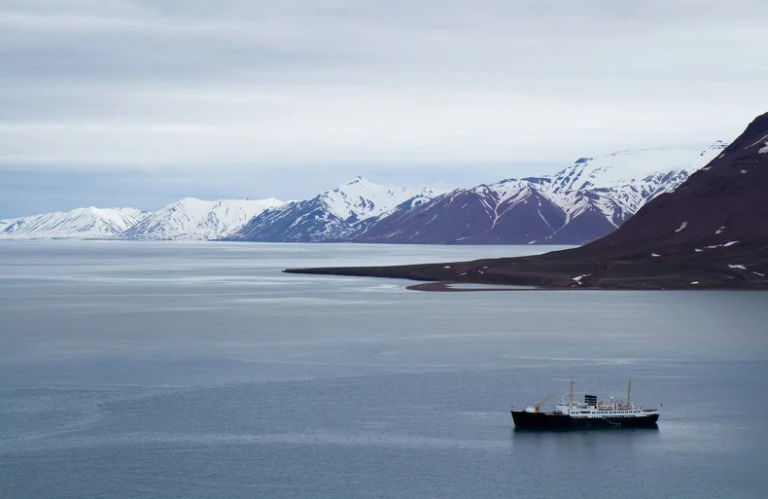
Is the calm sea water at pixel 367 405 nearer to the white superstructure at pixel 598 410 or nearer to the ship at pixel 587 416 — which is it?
the ship at pixel 587 416

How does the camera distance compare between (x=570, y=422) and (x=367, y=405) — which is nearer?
(x=570, y=422)

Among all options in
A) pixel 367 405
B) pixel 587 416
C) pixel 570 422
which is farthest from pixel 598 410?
pixel 367 405

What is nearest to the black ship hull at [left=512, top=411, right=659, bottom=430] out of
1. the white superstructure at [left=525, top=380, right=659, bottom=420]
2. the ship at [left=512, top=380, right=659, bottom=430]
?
the ship at [left=512, top=380, right=659, bottom=430]

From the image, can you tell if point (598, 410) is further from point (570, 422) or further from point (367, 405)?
point (367, 405)

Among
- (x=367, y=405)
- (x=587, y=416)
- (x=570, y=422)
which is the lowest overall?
(x=570, y=422)

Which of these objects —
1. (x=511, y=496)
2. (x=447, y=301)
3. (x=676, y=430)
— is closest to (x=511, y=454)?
(x=511, y=496)

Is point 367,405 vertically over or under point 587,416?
under
